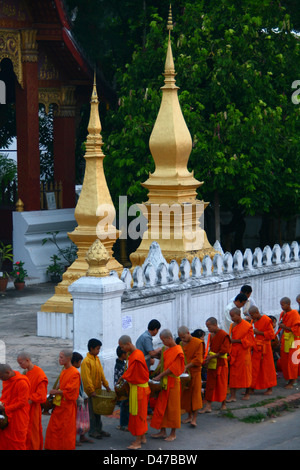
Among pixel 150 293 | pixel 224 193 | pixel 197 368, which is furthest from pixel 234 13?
pixel 197 368

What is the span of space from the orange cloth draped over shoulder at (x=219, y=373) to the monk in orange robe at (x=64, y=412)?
7.98 ft

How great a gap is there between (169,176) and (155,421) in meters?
6.24

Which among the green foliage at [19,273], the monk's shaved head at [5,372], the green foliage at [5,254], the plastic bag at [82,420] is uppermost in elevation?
the green foliage at [5,254]

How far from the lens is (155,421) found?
38.3ft

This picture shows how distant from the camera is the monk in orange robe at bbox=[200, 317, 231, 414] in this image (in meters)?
12.8

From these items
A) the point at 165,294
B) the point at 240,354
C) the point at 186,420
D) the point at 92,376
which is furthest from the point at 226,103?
Answer: the point at 92,376

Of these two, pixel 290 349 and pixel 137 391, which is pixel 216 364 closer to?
pixel 137 391

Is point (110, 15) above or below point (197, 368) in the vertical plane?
above

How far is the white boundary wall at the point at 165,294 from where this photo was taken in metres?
12.8

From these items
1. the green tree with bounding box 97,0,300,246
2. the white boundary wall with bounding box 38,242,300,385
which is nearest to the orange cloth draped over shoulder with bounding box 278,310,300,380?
the white boundary wall with bounding box 38,242,300,385

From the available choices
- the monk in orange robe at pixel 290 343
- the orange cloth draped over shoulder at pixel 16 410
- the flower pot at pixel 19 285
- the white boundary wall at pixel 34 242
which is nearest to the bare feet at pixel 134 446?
the orange cloth draped over shoulder at pixel 16 410

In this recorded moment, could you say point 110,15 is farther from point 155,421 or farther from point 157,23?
point 155,421

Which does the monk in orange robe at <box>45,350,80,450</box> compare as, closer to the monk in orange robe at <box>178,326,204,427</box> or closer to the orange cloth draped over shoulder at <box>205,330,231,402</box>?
the monk in orange robe at <box>178,326,204,427</box>

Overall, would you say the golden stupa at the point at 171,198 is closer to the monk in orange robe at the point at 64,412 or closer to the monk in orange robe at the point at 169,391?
the monk in orange robe at the point at 169,391
